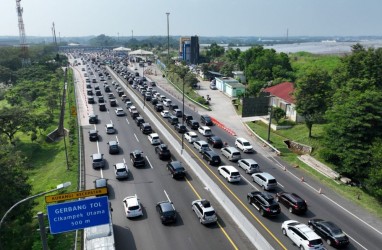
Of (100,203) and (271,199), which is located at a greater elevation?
(100,203)

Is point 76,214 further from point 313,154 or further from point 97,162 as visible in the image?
point 313,154

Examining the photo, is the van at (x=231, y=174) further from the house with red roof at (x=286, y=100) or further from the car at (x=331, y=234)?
the house with red roof at (x=286, y=100)

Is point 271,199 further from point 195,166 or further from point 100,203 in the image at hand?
point 100,203

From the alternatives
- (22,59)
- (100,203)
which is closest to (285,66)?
(100,203)

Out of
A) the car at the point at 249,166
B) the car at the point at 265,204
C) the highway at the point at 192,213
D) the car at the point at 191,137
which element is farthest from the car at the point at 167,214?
the car at the point at 191,137

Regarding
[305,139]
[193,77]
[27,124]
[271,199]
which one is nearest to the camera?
[271,199]

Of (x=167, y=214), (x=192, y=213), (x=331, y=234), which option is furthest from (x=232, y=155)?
(x=331, y=234)
